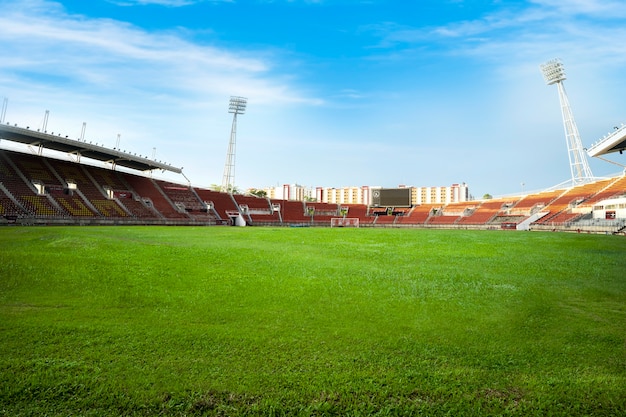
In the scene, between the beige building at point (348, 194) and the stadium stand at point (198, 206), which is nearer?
the stadium stand at point (198, 206)

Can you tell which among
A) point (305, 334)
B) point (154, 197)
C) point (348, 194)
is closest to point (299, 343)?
point (305, 334)

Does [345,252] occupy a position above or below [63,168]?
below

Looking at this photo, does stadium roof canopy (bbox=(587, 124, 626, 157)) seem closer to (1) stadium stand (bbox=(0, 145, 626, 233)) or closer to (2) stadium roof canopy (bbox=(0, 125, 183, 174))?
(1) stadium stand (bbox=(0, 145, 626, 233))

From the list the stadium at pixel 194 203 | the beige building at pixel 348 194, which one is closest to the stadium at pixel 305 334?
the stadium at pixel 194 203

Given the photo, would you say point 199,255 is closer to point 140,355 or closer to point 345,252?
point 345,252

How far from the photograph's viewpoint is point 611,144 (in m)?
37.3

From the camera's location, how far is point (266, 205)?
78.5 meters

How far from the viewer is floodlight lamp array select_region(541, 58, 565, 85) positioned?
223ft

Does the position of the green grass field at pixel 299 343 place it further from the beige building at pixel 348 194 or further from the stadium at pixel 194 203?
the beige building at pixel 348 194

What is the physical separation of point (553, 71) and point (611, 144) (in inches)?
1592

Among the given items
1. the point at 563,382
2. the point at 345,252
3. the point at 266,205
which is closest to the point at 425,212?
the point at 266,205

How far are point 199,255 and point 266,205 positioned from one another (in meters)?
64.1

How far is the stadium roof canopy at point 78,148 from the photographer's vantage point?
4147 centimetres

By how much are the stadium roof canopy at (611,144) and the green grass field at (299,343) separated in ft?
109
